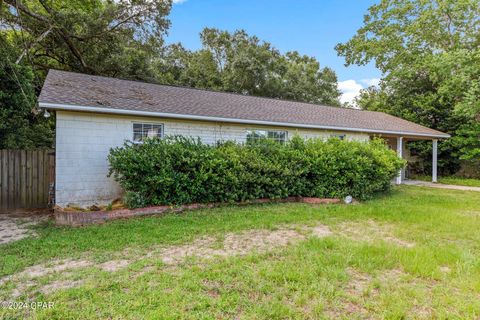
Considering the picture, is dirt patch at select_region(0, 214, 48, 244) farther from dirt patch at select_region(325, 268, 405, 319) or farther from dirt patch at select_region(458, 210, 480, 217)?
dirt patch at select_region(458, 210, 480, 217)

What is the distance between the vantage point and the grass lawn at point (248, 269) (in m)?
2.73

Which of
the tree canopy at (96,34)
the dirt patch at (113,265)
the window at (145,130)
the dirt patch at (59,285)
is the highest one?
the tree canopy at (96,34)

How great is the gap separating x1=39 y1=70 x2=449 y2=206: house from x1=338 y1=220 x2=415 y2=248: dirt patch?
5.03 m

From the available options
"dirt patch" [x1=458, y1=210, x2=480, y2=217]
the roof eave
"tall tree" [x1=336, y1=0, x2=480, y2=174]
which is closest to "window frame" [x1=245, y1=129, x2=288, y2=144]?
the roof eave

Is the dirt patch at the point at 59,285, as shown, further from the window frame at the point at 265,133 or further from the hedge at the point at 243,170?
the window frame at the point at 265,133

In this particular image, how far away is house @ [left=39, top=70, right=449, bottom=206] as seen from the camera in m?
7.13

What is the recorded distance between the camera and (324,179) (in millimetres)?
8484

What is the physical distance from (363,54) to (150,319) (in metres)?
23.6

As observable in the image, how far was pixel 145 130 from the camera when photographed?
8.33m

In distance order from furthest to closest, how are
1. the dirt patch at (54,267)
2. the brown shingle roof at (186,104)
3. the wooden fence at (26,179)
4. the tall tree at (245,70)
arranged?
the tall tree at (245,70)
the brown shingle roof at (186,104)
the wooden fence at (26,179)
the dirt patch at (54,267)

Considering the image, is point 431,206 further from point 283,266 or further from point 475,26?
point 475,26

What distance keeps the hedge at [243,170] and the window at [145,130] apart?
499 mm

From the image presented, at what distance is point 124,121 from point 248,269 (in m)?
6.01

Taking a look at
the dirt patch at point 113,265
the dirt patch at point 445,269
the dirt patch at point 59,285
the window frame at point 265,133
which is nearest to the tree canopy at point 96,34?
the window frame at point 265,133
